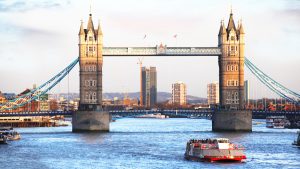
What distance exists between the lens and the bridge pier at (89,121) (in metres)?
151

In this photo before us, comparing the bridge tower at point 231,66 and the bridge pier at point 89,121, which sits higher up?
the bridge tower at point 231,66

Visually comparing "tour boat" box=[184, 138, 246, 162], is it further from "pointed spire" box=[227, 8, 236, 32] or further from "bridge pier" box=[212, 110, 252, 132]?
"pointed spire" box=[227, 8, 236, 32]

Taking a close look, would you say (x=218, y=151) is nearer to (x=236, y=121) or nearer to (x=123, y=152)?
(x=123, y=152)

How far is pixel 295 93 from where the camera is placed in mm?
160875

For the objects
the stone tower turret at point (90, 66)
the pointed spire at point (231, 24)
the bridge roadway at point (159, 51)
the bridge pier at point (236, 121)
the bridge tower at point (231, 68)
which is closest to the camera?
the bridge pier at point (236, 121)

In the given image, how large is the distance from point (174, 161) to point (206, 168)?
27.2 ft

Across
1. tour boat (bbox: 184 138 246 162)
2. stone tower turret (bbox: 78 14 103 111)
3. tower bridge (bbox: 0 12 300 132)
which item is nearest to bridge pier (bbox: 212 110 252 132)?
tower bridge (bbox: 0 12 300 132)

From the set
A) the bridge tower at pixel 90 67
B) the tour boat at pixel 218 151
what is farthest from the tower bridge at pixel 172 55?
the tour boat at pixel 218 151

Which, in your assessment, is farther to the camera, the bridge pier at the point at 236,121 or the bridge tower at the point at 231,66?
the bridge tower at the point at 231,66

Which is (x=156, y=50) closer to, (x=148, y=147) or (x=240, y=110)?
(x=240, y=110)

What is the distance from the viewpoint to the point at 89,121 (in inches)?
5950

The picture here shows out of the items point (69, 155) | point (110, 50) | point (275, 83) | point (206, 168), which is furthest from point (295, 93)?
point (206, 168)

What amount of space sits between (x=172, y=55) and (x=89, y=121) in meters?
18.2

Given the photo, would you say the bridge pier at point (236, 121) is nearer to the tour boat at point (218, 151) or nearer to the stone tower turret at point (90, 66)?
the stone tower turret at point (90, 66)
